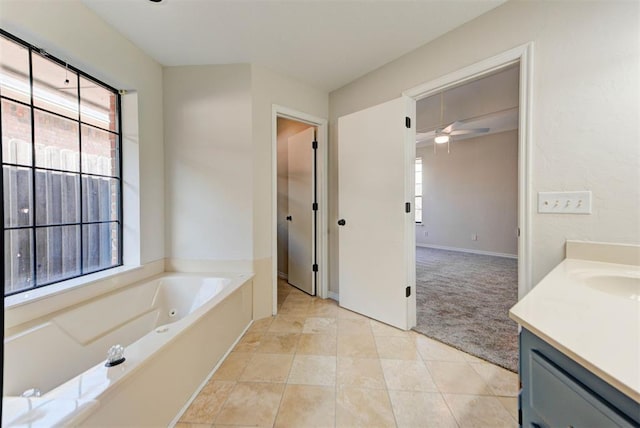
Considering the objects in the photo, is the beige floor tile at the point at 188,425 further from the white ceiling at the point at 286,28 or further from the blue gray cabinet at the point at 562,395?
the white ceiling at the point at 286,28

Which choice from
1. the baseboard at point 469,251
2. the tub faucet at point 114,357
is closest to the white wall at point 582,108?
the tub faucet at point 114,357

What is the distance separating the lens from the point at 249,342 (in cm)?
203

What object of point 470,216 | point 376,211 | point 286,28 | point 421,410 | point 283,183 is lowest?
point 421,410

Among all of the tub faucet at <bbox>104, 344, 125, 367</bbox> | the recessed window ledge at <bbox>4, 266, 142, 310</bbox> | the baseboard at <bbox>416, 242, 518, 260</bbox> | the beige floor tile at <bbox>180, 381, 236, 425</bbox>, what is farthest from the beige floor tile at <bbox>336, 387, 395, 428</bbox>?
the baseboard at <bbox>416, 242, 518, 260</bbox>

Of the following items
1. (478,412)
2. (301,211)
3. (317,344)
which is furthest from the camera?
(301,211)

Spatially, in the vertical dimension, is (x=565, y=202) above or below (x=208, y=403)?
above

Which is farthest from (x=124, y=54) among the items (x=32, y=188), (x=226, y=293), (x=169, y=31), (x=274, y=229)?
(x=226, y=293)

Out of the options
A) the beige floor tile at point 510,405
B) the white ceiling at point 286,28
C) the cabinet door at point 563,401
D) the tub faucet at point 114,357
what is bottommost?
the beige floor tile at point 510,405

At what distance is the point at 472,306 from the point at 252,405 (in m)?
2.31

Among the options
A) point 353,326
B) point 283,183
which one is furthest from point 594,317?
point 283,183

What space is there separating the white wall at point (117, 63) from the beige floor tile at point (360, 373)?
5.99 ft

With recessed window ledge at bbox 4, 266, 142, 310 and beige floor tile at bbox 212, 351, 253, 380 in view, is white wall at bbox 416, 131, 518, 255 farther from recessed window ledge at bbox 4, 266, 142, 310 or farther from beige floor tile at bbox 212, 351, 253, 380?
recessed window ledge at bbox 4, 266, 142, 310

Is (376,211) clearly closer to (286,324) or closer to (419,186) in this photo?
(286,324)

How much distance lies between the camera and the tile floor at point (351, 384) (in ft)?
4.31
